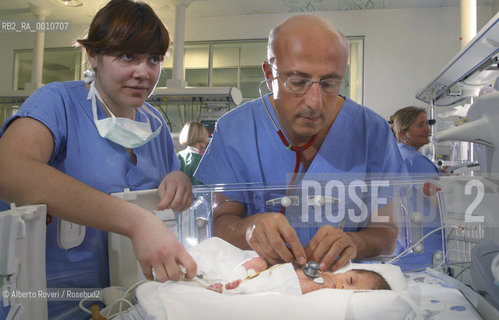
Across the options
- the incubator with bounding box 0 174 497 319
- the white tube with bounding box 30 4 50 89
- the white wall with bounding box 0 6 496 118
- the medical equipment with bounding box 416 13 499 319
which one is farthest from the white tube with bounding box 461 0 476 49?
the white tube with bounding box 30 4 50 89

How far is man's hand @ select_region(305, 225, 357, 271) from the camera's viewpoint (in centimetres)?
77

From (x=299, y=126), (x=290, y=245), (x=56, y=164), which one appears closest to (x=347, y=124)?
(x=299, y=126)

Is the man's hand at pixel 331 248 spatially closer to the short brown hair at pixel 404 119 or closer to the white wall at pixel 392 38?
the short brown hair at pixel 404 119

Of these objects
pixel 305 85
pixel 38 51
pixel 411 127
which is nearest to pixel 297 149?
pixel 305 85

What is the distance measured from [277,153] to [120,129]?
0.42 m

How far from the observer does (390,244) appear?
89 cm

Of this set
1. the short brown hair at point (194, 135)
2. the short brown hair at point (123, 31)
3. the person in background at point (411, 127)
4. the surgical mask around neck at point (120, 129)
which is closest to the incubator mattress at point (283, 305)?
the surgical mask around neck at point (120, 129)

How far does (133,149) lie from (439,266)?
854 mm

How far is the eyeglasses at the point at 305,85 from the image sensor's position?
0.85 meters

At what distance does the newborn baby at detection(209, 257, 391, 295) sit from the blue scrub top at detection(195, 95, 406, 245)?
0.20 m

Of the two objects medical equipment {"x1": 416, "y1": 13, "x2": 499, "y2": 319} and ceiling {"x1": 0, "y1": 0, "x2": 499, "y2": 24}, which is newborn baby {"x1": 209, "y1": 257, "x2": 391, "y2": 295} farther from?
ceiling {"x1": 0, "y1": 0, "x2": 499, "y2": 24}

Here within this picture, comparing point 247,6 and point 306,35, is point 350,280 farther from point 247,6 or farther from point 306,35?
point 247,6

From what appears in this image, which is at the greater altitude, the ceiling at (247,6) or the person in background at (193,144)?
the ceiling at (247,6)

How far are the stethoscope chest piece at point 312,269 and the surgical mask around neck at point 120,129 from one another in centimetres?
50
